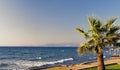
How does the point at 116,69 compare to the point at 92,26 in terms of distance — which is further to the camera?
the point at 116,69

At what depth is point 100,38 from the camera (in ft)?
70.2

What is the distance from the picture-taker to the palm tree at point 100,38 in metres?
21.3

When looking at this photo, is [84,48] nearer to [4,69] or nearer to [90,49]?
[90,49]

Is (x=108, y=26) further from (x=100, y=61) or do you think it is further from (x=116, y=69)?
(x=116, y=69)

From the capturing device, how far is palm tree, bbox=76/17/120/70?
21281 mm

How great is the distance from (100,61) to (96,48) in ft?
3.54

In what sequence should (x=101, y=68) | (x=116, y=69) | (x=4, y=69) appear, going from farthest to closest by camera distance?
(x=4, y=69), (x=116, y=69), (x=101, y=68)

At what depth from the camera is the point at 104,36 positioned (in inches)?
851

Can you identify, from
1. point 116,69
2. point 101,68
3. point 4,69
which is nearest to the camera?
point 101,68

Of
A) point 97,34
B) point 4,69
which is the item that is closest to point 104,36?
point 97,34

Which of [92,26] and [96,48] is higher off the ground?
[92,26]

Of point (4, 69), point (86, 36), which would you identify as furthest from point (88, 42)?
point (4, 69)

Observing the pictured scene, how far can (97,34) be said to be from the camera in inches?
845

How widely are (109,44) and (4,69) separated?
37.7 m
